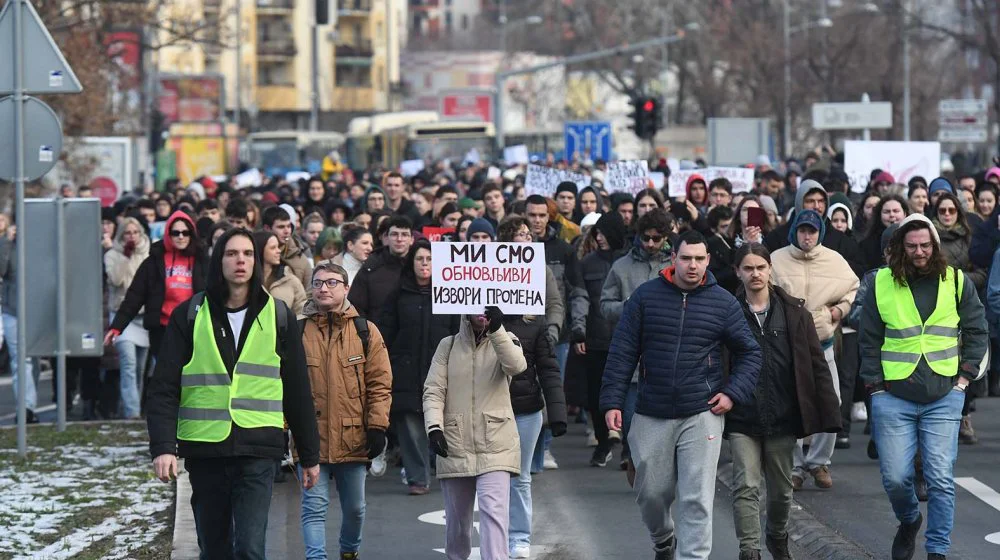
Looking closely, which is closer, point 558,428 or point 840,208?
point 558,428

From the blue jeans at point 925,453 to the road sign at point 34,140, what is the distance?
20.7 ft

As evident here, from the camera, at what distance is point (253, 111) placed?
80.0 meters

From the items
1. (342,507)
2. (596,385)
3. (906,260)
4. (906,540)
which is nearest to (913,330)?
(906,260)

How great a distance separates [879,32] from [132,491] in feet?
164

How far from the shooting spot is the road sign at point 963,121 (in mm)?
36969

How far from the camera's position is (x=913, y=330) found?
9.20 metres

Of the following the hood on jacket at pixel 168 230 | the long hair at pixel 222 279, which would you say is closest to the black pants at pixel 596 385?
the hood on jacket at pixel 168 230

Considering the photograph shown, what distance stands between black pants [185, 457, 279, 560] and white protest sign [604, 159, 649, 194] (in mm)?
13744

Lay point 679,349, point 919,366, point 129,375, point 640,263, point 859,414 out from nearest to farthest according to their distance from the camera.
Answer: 1. point 679,349
2. point 919,366
3. point 640,263
4. point 129,375
5. point 859,414

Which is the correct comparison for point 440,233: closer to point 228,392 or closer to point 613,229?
point 613,229

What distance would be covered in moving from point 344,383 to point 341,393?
1.9 inches

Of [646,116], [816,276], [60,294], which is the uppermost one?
[646,116]

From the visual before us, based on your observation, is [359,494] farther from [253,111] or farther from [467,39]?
[467,39]

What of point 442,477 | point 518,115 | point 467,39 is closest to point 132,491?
point 442,477
